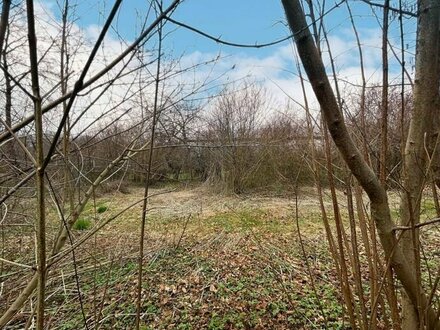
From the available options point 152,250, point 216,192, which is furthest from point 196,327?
point 216,192

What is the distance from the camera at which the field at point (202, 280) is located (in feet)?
7.86

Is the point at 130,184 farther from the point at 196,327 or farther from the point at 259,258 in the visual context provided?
the point at 196,327

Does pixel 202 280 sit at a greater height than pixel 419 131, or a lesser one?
lesser

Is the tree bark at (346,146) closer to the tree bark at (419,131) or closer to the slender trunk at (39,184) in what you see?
the tree bark at (419,131)

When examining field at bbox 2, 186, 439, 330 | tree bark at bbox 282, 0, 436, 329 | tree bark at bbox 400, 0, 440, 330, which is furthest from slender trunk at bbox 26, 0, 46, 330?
tree bark at bbox 400, 0, 440, 330

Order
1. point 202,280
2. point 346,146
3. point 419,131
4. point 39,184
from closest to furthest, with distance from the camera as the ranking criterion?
point 39,184 → point 346,146 → point 419,131 → point 202,280

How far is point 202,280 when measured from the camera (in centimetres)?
344

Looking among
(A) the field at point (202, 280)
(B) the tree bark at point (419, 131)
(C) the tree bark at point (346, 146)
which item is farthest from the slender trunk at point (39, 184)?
(B) the tree bark at point (419, 131)

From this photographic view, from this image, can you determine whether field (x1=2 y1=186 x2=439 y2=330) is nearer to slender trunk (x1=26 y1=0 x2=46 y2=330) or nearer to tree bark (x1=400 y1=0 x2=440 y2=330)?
tree bark (x1=400 y1=0 x2=440 y2=330)

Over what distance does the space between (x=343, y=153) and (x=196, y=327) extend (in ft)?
8.16

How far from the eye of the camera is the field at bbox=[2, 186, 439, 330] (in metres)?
2.40

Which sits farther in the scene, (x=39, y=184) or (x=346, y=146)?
(x=346, y=146)

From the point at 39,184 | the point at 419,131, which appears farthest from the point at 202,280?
the point at 39,184

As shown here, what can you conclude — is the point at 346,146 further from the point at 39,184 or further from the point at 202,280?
the point at 202,280
